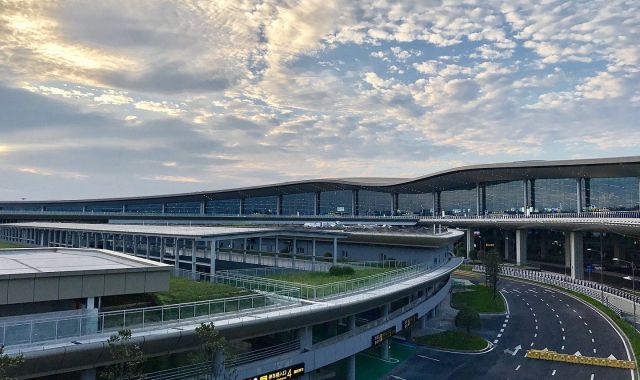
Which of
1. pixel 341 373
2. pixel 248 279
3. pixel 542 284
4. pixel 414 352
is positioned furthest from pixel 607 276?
pixel 248 279

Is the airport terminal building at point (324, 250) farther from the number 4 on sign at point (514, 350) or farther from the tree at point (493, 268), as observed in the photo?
the number 4 on sign at point (514, 350)

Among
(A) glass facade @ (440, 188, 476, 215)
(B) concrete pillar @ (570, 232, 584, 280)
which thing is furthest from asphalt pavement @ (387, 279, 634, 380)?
(A) glass facade @ (440, 188, 476, 215)

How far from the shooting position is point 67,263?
2659 centimetres

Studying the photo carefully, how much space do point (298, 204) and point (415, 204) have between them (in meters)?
43.9

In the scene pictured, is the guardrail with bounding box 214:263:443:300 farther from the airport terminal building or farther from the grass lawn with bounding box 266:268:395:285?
the grass lawn with bounding box 266:268:395:285

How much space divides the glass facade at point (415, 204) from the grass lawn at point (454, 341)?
11278cm

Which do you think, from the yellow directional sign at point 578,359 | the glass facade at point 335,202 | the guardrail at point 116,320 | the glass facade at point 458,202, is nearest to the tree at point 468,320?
the yellow directional sign at point 578,359

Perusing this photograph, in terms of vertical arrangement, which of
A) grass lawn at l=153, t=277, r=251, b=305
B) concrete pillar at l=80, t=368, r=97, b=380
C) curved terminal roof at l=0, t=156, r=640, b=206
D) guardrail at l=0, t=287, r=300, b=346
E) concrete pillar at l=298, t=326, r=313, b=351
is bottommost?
concrete pillar at l=298, t=326, r=313, b=351

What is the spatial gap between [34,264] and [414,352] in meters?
33.8

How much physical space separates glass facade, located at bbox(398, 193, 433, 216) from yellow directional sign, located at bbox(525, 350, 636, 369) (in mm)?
117407

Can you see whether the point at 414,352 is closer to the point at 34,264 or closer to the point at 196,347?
the point at 196,347

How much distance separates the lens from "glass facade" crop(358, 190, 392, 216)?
167000mm

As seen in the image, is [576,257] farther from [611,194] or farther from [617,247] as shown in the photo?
[611,194]

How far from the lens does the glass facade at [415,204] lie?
16112 centimetres
